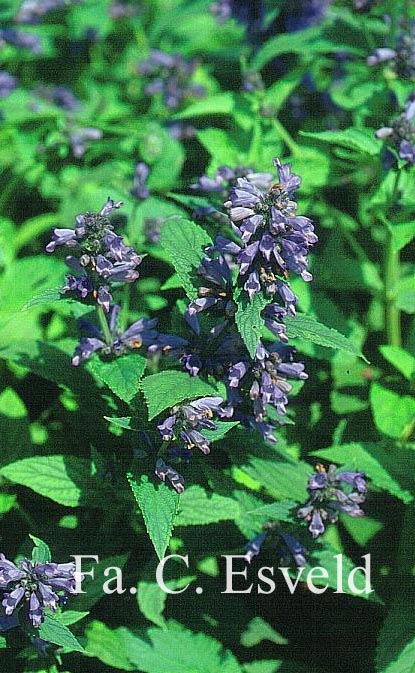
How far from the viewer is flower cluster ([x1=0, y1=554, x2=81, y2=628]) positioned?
2.51 metres

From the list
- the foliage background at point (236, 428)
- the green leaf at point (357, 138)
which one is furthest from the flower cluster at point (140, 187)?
the green leaf at point (357, 138)

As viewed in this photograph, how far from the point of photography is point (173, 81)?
5242 millimetres

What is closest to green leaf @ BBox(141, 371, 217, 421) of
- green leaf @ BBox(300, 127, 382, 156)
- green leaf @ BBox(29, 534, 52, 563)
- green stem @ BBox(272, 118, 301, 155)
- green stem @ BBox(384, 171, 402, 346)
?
green leaf @ BBox(29, 534, 52, 563)

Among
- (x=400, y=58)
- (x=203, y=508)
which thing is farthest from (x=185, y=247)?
(x=400, y=58)

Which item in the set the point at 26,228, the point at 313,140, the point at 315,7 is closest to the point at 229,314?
the point at 313,140

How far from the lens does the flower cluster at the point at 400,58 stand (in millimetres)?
4047

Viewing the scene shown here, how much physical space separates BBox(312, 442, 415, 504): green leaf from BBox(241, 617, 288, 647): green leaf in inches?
29.7

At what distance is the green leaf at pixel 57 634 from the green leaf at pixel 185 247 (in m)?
1.07

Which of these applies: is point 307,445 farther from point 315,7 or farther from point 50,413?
point 315,7

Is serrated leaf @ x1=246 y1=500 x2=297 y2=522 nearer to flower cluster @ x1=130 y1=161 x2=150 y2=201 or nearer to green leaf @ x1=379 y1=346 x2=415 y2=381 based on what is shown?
green leaf @ x1=379 y1=346 x2=415 y2=381

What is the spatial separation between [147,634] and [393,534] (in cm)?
117

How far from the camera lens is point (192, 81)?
5398 millimetres

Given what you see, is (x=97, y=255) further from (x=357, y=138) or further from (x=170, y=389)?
(x=357, y=138)

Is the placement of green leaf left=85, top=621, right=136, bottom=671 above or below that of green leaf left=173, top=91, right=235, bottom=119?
below
